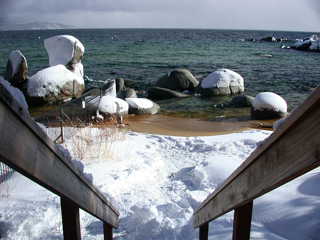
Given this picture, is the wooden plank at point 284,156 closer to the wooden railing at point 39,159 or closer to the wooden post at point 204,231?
the wooden railing at point 39,159

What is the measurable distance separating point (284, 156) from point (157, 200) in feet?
10.7

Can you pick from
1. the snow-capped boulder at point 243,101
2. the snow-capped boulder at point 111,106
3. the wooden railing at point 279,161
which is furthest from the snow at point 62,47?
the wooden railing at point 279,161

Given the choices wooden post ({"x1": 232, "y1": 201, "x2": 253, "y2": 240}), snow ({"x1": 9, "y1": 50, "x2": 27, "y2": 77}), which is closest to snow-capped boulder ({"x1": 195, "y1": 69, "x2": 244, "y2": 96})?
snow ({"x1": 9, "y1": 50, "x2": 27, "y2": 77})

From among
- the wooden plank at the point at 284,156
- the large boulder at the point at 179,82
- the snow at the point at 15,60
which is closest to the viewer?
the wooden plank at the point at 284,156

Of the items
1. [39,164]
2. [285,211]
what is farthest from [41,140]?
[285,211]

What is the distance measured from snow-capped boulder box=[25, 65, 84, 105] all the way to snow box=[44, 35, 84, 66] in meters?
1.22

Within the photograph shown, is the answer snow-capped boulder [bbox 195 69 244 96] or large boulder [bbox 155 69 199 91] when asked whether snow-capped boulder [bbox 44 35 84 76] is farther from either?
snow-capped boulder [bbox 195 69 244 96]

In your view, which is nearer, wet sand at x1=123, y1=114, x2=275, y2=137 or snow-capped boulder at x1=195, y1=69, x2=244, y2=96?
wet sand at x1=123, y1=114, x2=275, y2=137

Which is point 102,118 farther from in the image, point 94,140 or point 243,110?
point 243,110

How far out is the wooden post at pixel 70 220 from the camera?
5.45ft

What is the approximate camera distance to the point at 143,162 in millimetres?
5680

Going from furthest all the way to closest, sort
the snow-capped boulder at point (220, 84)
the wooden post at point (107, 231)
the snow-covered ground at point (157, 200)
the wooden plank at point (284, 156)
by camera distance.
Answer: the snow-capped boulder at point (220, 84) → the snow-covered ground at point (157, 200) → the wooden post at point (107, 231) → the wooden plank at point (284, 156)

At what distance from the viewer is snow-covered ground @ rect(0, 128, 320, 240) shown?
10.1ft

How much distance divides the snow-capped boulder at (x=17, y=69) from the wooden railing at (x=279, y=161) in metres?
13.7
